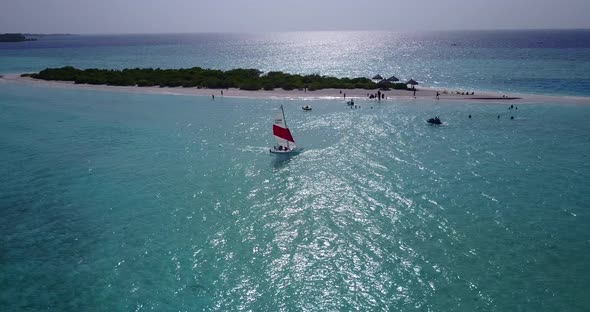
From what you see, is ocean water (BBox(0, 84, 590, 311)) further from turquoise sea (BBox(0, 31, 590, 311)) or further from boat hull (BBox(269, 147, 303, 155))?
boat hull (BBox(269, 147, 303, 155))

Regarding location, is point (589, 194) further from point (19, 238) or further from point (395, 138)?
point (19, 238)

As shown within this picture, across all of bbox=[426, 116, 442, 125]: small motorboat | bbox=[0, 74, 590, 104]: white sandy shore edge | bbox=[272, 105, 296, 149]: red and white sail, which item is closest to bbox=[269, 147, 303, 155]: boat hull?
bbox=[272, 105, 296, 149]: red and white sail

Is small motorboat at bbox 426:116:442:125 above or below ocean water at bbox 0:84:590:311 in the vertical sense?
above

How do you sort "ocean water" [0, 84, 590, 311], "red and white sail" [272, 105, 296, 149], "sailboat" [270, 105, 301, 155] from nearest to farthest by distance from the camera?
"ocean water" [0, 84, 590, 311] < "red and white sail" [272, 105, 296, 149] < "sailboat" [270, 105, 301, 155]

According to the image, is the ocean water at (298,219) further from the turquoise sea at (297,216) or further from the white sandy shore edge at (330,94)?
the white sandy shore edge at (330,94)

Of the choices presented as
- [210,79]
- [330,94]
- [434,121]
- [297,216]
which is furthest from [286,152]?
[210,79]

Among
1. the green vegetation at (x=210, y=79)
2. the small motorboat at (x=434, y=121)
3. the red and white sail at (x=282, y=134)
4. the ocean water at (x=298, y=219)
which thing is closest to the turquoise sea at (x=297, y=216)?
the ocean water at (x=298, y=219)

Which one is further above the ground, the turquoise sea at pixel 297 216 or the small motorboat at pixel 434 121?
the small motorboat at pixel 434 121

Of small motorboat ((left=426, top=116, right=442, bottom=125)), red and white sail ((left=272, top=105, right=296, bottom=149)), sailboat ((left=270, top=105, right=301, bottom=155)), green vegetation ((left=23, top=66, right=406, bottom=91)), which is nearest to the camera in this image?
red and white sail ((left=272, top=105, right=296, bottom=149))

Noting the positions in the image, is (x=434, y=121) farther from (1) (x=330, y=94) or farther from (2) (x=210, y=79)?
(2) (x=210, y=79)
